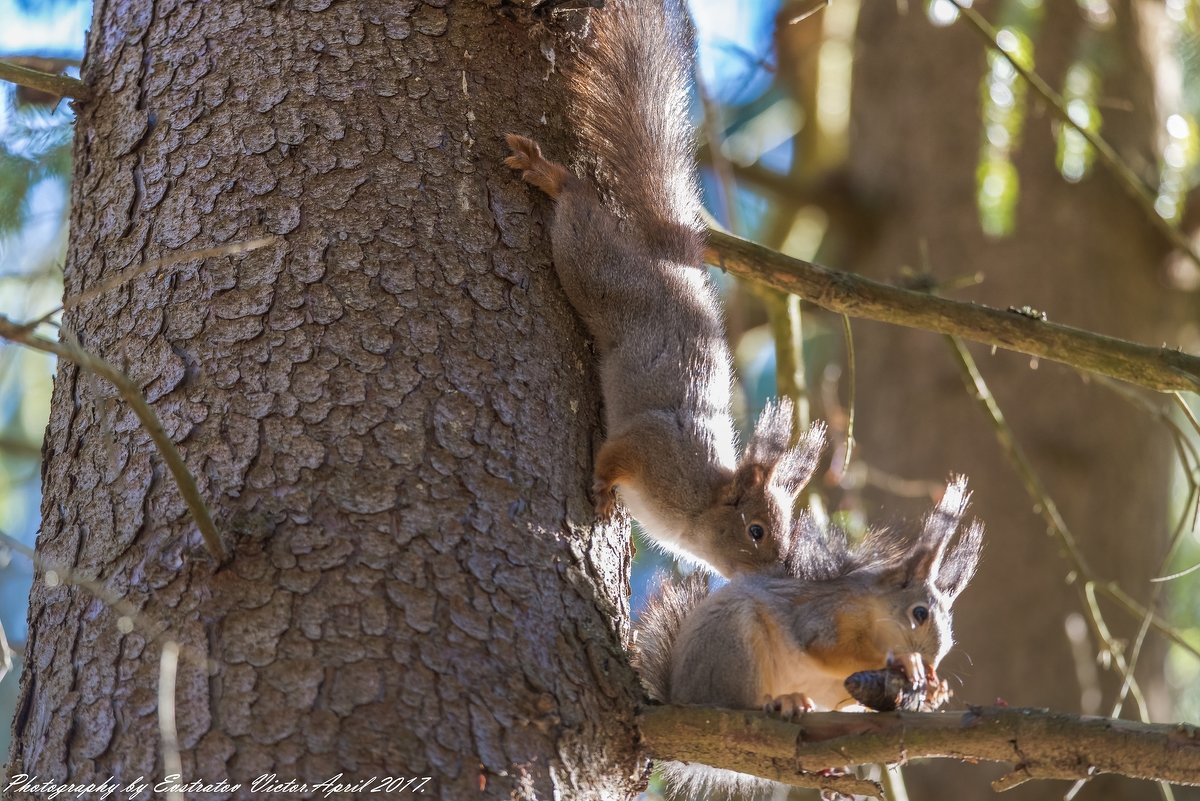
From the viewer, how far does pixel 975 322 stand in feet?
7.59

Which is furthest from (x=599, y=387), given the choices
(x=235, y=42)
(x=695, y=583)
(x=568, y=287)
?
(x=235, y=42)

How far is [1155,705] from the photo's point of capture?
15.0 ft

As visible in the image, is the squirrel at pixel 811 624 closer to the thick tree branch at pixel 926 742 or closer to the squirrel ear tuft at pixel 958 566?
the squirrel ear tuft at pixel 958 566

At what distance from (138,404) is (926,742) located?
1125mm

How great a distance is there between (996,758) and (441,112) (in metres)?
1.38

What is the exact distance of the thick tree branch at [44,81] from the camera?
7.04 feet

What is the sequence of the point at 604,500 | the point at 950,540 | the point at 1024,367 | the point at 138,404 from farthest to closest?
the point at 1024,367 → the point at 950,540 → the point at 604,500 → the point at 138,404

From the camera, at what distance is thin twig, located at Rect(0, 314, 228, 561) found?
3.93 feet

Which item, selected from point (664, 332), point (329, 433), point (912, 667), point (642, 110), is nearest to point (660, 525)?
point (664, 332)

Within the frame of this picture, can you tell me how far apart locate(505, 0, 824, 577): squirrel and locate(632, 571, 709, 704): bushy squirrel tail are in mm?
A: 227

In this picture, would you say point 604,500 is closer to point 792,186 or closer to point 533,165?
point 533,165

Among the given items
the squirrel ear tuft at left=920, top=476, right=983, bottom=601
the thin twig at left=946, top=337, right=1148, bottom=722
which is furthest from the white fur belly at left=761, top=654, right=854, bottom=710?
the thin twig at left=946, top=337, right=1148, bottom=722

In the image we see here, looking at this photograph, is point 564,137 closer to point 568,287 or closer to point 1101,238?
point 568,287

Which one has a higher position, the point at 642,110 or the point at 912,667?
the point at 642,110
